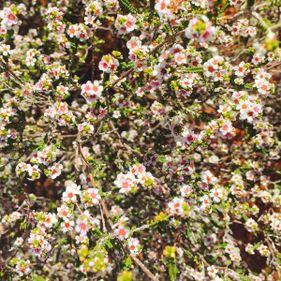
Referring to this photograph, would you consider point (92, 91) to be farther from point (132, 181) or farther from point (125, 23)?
point (132, 181)

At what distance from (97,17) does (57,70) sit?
70cm

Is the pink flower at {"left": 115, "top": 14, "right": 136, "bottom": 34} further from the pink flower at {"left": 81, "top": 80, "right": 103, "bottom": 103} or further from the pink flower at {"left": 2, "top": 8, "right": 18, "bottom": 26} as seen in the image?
the pink flower at {"left": 2, "top": 8, "right": 18, "bottom": 26}

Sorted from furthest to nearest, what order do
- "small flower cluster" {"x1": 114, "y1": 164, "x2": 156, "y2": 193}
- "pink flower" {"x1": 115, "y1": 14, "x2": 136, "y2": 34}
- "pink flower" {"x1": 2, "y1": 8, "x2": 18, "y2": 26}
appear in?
"pink flower" {"x1": 2, "y1": 8, "x2": 18, "y2": 26} < "pink flower" {"x1": 115, "y1": 14, "x2": 136, "y2": 34} < "small flower cluster" {"x1": 114, "y1": 164, "x2": 156, "y2": 193}

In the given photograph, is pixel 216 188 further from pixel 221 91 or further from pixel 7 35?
pixel 7 35

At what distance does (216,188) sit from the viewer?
13.4 feet

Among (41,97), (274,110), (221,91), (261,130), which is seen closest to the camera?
(221,91)

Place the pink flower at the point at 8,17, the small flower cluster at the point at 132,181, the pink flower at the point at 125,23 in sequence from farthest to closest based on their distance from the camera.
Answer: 1. the pink flower at the point at 8,17
2. the pink flower at the point at 125,23
3. the small flower cluster at the point at 132,181

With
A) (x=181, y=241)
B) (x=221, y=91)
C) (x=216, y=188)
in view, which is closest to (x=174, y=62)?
(x=221, y=91)

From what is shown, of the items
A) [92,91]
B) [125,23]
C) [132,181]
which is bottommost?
[132,181]

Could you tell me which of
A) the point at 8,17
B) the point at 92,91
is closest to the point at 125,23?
the point at 92,91

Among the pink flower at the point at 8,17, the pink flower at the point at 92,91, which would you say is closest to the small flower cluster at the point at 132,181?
the pink flower at the point at 92,91

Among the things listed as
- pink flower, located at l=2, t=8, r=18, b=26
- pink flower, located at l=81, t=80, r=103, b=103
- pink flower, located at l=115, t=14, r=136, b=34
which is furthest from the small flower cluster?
pink flower, located at l=2, t=8, r=18, b=26

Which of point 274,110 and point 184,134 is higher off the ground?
point 274,110

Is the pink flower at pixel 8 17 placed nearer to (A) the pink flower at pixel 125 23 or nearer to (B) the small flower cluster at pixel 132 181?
(A) the pink flower at pixel 125 23
